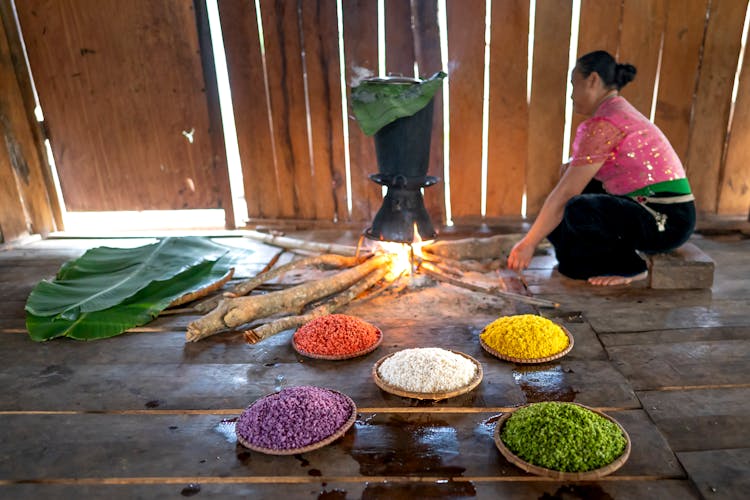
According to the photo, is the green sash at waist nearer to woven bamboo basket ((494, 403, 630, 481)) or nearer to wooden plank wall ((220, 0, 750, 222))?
wooden plank wall ((220, 0, 750, 222))

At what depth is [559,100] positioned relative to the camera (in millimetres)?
4055

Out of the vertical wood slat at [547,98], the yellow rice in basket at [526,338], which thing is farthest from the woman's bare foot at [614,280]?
the vertical wood slat at [547,98]

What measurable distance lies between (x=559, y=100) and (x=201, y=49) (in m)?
2.73

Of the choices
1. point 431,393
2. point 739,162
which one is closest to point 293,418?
point 431,393

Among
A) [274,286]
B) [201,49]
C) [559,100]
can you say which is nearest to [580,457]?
[274,286]

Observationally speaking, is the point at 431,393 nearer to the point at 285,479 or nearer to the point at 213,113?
the point at 285,479

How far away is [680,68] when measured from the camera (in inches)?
155

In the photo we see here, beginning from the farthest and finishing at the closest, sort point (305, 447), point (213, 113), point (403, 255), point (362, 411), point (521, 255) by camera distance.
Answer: point (213, 113) < point (403, 255) < point (521, 255) < point (362, 411) < point (305, 447)

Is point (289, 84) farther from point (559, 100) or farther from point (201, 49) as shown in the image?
point (559, 100)

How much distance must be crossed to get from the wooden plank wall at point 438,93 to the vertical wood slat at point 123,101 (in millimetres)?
16

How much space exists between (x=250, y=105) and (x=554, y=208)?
2499mm

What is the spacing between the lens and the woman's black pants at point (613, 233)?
3038mm

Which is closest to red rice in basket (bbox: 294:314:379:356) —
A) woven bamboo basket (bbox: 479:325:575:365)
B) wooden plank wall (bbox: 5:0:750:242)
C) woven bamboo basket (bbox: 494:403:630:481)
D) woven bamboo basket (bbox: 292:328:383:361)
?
woven bamboo basket (bbox: 292:328:383:361)

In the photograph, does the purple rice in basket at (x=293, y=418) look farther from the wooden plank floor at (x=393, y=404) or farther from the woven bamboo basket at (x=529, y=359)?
the woven bamboo basket at (x=529, y=359)
